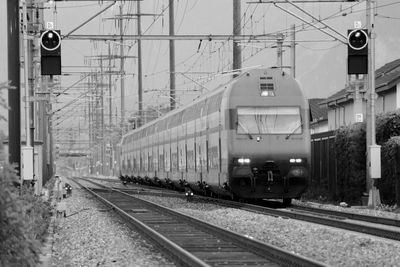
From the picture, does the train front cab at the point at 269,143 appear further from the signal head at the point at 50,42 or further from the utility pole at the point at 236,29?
the utility pole at the point at 236,29

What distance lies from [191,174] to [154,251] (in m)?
17.5

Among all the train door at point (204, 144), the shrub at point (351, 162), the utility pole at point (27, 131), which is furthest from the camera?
the train door at point (204, 144)

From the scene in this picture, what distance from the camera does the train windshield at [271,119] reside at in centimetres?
2427

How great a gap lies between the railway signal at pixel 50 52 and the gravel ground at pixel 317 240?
226 inches

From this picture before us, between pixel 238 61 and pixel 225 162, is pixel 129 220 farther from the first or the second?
pixel 238 61

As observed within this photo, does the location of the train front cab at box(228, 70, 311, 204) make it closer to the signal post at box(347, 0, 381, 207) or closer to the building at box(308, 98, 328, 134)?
the signal post at box(347, 0, 381, 207)

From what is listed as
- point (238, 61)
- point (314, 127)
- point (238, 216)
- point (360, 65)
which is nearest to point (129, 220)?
point (238, 216)

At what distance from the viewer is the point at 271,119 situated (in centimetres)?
2441

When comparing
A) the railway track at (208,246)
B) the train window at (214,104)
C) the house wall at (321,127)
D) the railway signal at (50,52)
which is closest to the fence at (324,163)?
the train window at (214,104)

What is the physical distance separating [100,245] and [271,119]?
33.4ft

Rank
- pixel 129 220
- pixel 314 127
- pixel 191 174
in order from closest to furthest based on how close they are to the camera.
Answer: pixel 129 220 < pixel 191 174 < pixel 314 127

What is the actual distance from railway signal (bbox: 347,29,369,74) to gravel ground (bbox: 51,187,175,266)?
8099 mm

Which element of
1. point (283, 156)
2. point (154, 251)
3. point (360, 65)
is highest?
point (360, 65)

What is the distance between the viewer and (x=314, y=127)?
6322cm
